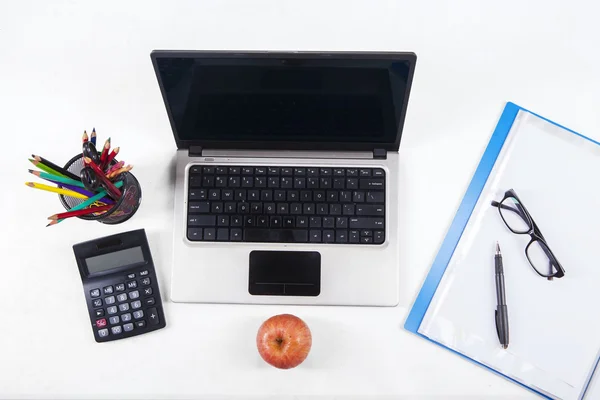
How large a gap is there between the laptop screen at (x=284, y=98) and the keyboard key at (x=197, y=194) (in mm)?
78

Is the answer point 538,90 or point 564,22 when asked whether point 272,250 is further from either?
point 564,22

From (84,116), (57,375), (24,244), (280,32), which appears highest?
(280,32)

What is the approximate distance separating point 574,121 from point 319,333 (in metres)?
0.54

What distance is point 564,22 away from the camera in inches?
Answer: 34.6

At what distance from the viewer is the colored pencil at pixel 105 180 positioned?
2.18 ft

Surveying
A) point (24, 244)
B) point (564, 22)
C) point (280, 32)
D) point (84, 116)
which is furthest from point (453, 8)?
point (24, 244)

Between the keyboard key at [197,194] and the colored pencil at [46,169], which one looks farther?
the keyboard key at [197,194]

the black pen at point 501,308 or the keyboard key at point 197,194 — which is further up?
the keyboard key at point 197,194

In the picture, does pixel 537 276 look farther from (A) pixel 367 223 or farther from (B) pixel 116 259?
(B) pixel 116 259

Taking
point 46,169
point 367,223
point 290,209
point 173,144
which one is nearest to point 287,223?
point 290,209

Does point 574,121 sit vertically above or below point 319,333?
above

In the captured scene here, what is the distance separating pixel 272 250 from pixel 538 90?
1.68ft

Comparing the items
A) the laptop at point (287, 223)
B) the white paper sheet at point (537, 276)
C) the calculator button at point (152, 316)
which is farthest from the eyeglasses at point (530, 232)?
the calculator button at point (152, 316)

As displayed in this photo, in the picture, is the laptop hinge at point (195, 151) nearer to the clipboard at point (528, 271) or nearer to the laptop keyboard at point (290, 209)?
the laptop keyboard at point (290, 209)
